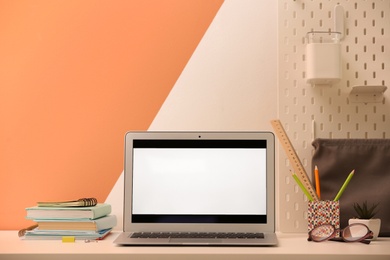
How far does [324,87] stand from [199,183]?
0.53 metres

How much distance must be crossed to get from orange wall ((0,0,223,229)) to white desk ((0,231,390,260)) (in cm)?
40

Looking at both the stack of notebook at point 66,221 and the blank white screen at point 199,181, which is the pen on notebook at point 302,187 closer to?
the blank white screen at point 199,181

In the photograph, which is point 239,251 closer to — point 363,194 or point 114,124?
point 363,194

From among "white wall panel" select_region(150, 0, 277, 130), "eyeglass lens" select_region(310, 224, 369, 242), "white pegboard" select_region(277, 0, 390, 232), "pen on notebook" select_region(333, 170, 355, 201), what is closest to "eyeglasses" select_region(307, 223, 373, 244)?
"eyeglass lens" select_region(310, 224, 369, 242)

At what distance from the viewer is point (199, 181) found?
62.2 inches

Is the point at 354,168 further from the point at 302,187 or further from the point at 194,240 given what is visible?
the point at 194,240

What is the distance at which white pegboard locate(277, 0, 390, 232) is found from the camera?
171 centimetres

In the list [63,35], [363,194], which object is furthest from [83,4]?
[363,194]


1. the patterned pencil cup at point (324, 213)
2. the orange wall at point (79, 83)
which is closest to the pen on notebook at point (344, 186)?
the patterned pencil cup at point (324, 213)

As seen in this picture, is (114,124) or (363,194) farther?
(114,124)

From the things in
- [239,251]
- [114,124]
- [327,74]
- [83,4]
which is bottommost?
[239,251]

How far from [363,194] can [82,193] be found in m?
0.91

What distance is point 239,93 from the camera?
1782mm

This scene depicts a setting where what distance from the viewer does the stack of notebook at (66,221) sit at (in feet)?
5.01
